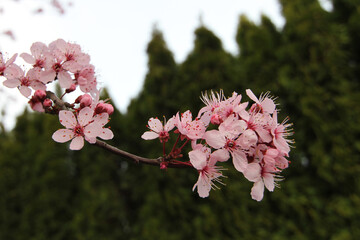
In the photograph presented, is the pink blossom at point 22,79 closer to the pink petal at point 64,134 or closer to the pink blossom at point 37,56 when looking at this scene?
the pink blossom at point 37,56

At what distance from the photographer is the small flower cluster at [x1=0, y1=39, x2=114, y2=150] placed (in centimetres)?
103

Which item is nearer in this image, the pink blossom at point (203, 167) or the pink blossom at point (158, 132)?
Answer: the pink blossom at point (203, 167)

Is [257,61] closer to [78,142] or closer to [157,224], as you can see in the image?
[157,224]

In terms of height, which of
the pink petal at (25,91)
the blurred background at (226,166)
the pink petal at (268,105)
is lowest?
the pink petal at (268,105)

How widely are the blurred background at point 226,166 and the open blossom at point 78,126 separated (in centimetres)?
261

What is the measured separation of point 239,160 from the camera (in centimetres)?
97

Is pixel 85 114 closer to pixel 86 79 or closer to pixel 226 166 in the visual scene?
pixel 86 79

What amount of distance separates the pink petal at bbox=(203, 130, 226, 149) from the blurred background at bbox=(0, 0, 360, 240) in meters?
2.55

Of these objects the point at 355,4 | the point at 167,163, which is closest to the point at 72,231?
the point at 167,163

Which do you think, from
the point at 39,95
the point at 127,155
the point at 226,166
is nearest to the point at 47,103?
the point at 39,95

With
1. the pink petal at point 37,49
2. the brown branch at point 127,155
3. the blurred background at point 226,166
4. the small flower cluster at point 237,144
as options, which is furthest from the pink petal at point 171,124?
the blurred background at point 226,166

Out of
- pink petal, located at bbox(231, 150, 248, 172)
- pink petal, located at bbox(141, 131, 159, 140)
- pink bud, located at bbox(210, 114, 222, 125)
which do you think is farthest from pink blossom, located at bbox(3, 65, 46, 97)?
pink petal, located at bbox(231, 150, 248, 172)

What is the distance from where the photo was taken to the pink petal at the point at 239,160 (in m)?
0.97

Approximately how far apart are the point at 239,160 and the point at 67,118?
0.63 meters
